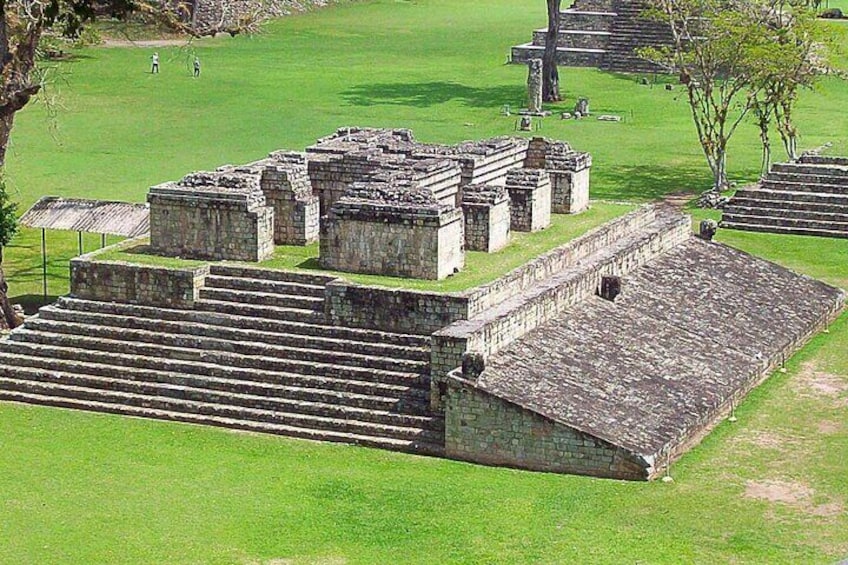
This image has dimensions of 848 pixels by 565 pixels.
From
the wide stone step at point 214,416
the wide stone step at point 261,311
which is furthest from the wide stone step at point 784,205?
the wide stone step at point 214,416

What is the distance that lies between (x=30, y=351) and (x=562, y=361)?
22.3 feet

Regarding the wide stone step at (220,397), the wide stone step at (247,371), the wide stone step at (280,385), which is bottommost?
the wide stone step at (220,397)

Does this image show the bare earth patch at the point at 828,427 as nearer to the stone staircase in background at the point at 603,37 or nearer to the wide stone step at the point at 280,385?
the wide stone step at the point at 280,385

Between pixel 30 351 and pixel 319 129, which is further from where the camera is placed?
pixel 319 129

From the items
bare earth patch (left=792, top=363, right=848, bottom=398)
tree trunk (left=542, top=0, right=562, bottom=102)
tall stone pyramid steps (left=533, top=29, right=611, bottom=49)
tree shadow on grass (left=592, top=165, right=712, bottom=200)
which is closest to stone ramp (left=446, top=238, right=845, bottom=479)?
bare earth patch (left=792, top=363, right=848, bottom=398)

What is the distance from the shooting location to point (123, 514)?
17.1m

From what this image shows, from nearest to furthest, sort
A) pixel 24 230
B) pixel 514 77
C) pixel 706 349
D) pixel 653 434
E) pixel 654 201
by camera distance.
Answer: pixel 653 434 → pixel 706 349 → pixel 24 230 → pixel 654 201 → pixel 514 77

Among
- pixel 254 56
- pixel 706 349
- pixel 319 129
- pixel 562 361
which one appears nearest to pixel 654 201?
pixel 319 129

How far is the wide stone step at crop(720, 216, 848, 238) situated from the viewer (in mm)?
31969

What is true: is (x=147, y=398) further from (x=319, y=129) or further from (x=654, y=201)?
(x=319, y=129)

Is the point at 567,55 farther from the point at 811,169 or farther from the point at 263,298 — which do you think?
the point at 263,298

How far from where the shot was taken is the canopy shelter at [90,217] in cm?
2536

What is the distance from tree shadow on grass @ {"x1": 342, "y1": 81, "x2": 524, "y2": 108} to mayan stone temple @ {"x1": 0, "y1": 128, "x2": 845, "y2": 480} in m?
21.1

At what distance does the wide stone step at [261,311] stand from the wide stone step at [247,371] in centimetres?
80
